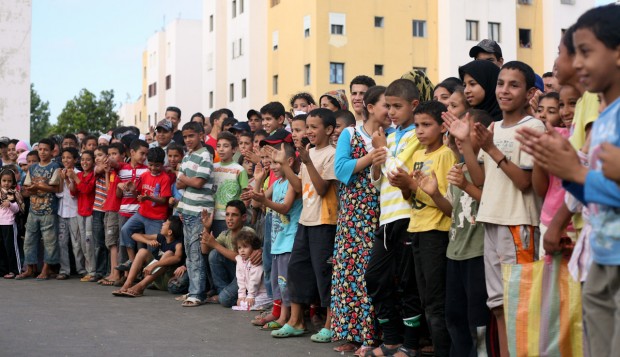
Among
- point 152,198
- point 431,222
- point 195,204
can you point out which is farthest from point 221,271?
point 431,222

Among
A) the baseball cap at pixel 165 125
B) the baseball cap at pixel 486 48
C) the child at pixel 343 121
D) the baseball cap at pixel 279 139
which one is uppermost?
the baseball cap at pixel 486 48

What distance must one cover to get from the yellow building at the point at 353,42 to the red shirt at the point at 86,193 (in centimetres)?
2914

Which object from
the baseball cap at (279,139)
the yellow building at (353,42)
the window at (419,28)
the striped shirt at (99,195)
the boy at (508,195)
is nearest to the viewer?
the boy at (508,195)

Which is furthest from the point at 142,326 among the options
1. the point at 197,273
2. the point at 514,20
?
the point at 514,20

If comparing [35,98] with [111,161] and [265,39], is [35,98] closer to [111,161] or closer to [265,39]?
[265,39]

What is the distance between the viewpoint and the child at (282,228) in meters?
8.19

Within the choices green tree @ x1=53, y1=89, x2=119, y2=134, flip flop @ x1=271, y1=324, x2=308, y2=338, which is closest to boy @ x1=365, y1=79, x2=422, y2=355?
flip flop @ x1=271, y1=324, x2=308, y2=338

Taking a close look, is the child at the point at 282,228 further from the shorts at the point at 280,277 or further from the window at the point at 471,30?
the window at the point at 471,30

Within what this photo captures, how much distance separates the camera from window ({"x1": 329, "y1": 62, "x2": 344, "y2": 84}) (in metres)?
41.9

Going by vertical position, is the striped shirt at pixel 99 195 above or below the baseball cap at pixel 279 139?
below

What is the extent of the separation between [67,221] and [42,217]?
0.38 metres

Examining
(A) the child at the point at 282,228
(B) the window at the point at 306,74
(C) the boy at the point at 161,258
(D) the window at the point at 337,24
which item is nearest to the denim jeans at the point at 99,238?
(C) the boy at the point at 161,258

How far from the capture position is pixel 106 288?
1148 cm

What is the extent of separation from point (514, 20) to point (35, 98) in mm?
57288
